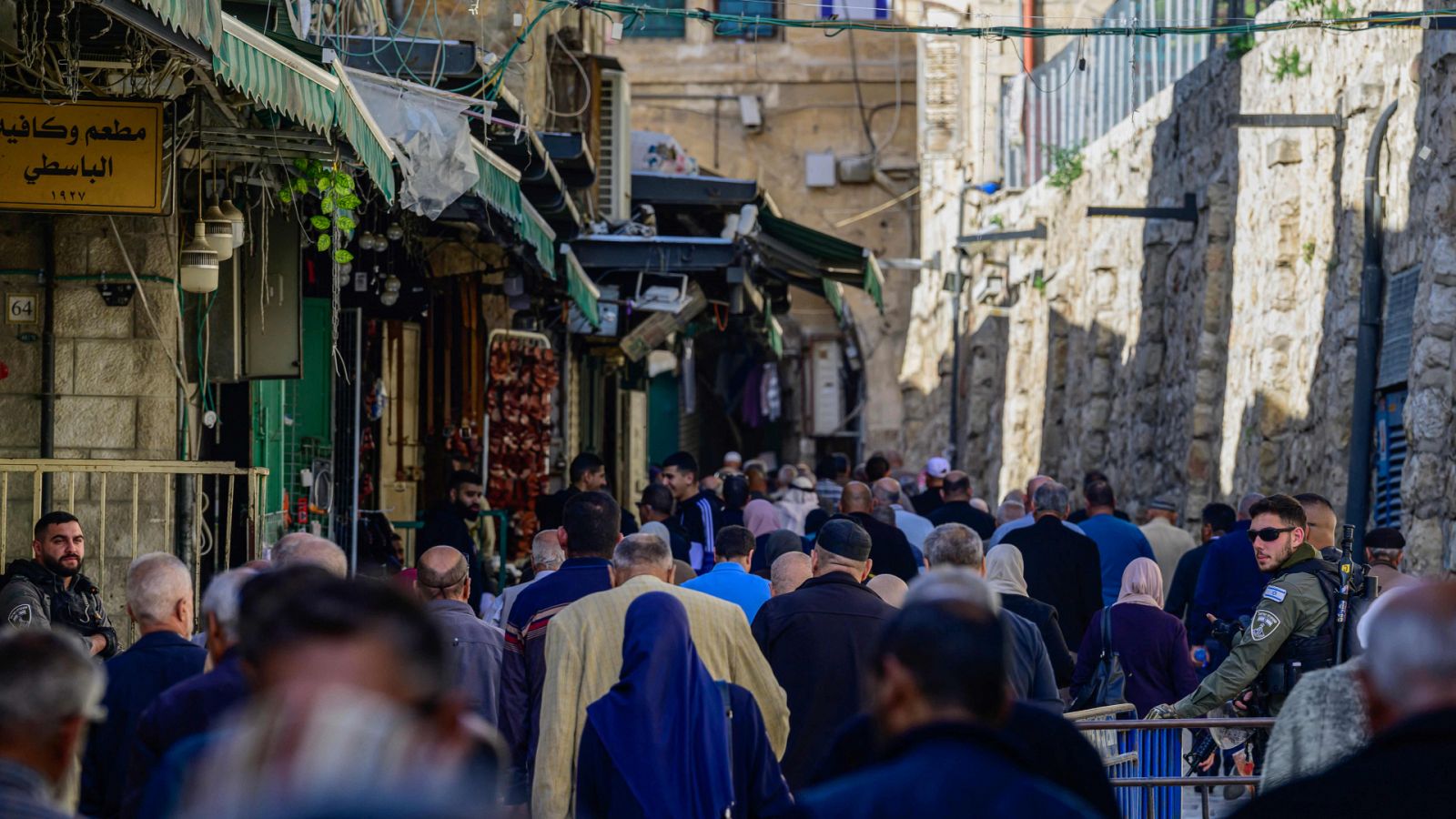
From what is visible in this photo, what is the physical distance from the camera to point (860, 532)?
687 centimetres

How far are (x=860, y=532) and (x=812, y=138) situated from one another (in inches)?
1045

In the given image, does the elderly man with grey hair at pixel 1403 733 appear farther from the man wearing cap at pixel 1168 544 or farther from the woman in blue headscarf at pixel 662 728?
the man wearing cap at pixel 1168 544

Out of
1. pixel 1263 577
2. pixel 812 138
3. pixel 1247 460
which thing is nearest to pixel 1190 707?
pixel 1263 577

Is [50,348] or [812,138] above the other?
[812,138]

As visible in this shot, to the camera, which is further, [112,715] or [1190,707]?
[1190,707]

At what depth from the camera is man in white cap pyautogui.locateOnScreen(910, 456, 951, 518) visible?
14.8 m

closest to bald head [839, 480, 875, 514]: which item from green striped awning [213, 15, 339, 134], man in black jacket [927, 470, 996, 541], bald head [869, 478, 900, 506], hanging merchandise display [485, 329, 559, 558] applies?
man in black jacket [927, 470, 996, 541]

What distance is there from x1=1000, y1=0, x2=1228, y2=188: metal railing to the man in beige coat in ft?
36.2

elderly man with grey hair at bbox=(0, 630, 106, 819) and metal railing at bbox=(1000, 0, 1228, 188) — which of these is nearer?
elderly man with grey hair at bbox=(0, 630, 106, 819)

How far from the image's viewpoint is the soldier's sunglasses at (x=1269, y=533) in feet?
26.3

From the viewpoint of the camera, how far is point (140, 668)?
507 centimetres

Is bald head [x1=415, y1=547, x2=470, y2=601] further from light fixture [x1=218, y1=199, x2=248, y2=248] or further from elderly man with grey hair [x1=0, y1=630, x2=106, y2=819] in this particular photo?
elderly man with grey hair [x1=0, y1=630, x2=106, y2=819]

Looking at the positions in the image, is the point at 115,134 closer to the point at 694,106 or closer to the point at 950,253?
the point at 950,253

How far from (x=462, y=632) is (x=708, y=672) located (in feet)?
4.16
